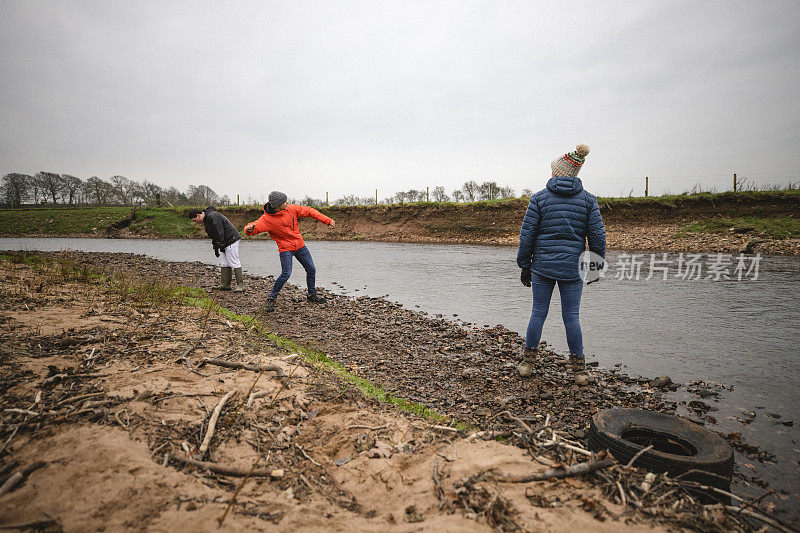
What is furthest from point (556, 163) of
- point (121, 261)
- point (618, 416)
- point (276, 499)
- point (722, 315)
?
point (121, 261)

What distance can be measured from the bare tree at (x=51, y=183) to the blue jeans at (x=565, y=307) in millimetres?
90267

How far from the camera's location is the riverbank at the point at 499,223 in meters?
21.0

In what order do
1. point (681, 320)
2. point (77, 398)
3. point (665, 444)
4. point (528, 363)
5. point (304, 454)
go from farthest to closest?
point (681, 320), point (528, 363), point (665, 444), point (77, 398), point (304, 454)

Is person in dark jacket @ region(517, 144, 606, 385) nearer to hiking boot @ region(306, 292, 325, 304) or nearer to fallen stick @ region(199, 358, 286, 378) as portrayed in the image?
fallen stick @ region(199, 358, 286, 378)

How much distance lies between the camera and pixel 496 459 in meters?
2.77

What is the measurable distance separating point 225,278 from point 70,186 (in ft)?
275

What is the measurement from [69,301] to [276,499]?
667cm

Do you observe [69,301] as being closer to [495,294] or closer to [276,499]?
[276,499]

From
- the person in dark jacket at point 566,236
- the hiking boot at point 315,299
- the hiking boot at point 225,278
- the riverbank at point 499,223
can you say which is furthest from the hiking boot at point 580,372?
the riverbank at point 499,223

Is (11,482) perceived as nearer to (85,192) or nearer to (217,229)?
(217,229)

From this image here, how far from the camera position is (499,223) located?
30359mm

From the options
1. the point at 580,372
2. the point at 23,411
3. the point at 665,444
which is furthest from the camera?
the point at 580,372

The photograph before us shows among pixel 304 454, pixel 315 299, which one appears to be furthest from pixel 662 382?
pixel 315 299

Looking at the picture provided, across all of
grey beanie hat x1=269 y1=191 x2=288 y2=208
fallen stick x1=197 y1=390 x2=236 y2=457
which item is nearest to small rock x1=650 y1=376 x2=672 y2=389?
fallen stick x1=197 y1=390 x2=236 y2=457
